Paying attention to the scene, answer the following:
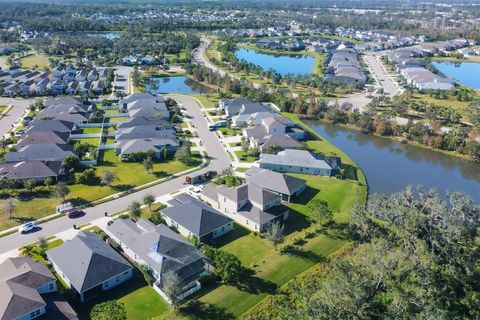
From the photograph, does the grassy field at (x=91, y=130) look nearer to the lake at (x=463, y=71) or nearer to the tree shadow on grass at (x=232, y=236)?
the tree shadow on grass at (x=232, y=236)

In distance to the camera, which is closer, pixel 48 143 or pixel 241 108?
pixel 48 143

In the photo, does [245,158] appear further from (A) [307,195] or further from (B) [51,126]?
(B) [51,126]

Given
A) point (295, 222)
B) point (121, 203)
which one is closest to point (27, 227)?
point (121, 203)

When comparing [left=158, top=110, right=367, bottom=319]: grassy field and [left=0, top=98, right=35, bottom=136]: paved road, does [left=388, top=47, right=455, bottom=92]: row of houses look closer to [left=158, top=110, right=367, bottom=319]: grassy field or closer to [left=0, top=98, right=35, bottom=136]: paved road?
[left=158, top=110, right=367, bottom=319]: grassy field

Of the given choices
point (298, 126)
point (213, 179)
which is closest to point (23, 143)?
point (213, 179)

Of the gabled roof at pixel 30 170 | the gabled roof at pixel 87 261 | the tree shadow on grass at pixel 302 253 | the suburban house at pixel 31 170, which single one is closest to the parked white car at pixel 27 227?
the gabled roof at pixel 87 261

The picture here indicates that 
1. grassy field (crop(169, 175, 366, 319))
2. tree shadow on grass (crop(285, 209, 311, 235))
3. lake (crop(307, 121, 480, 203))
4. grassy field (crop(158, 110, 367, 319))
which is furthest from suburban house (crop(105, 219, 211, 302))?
lake (crop(307, 121, 480, 203))

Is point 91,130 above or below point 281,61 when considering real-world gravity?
above
